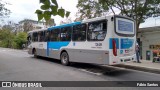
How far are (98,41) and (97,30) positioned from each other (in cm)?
61

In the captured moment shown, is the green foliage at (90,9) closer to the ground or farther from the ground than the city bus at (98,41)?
farther from the ground

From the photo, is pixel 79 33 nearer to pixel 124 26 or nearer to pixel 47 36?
pixel 124 26

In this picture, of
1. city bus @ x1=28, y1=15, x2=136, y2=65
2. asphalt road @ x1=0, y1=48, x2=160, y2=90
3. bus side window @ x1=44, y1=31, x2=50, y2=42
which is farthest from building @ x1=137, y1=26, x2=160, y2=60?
bus side window @ x1=44, y1=31, x2=50, y2=42

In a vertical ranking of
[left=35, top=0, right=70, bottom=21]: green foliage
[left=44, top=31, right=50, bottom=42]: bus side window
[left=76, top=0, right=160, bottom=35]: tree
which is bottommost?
[left=35, top=0, right=70, bottom=21]: green foliage

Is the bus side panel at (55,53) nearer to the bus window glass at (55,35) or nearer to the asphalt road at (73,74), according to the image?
the bus window glass at (55,35)

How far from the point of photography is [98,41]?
9.38 m

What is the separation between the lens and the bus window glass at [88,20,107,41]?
359 inches

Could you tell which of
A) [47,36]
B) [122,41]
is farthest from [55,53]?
[122,41]

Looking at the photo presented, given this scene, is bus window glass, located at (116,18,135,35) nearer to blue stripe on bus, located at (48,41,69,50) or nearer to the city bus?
the city bus

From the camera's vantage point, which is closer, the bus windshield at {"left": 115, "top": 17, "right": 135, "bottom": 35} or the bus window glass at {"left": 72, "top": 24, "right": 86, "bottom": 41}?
the bus windshield at {"left": 115, "top": 17, "right": 135, "bottom": 35}

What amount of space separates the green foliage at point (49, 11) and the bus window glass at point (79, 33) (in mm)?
8058

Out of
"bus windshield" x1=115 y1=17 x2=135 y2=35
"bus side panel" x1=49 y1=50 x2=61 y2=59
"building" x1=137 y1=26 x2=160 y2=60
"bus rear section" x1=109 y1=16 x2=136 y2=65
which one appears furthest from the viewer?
"building" x1=137 y1=26 x2=160 y2=60

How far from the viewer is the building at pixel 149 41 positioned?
682 inches

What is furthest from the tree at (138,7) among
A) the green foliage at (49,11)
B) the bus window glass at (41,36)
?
the green foliage at (49,11)
